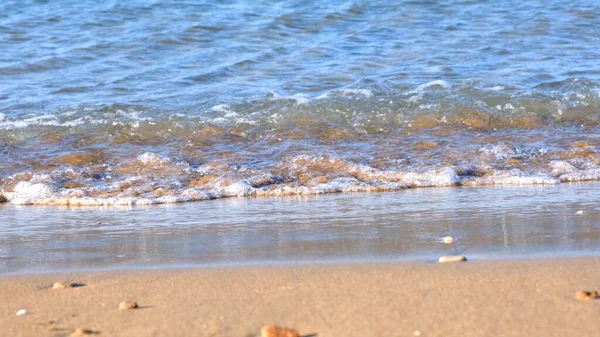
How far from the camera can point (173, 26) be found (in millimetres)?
11242

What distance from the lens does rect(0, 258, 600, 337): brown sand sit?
260cm

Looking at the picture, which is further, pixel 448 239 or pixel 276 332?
pixel 448 239

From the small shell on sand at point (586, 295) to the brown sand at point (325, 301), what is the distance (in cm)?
3

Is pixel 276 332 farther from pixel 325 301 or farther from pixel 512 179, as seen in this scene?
pixel 512 179

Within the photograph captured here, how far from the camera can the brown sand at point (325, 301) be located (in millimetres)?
2602

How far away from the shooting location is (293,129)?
23.2ft

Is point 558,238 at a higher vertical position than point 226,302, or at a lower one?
lower

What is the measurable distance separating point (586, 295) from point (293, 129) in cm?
446

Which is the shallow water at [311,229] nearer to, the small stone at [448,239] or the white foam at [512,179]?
the small stone at [448,239]

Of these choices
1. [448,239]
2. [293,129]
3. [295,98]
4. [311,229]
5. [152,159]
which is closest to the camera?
[448,239]

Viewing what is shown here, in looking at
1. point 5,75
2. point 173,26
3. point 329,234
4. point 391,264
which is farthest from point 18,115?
point 391,264

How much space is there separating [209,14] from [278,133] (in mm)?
5116

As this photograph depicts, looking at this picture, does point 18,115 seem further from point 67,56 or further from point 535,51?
point 535,51

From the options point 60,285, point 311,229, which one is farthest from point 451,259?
point 60,285
